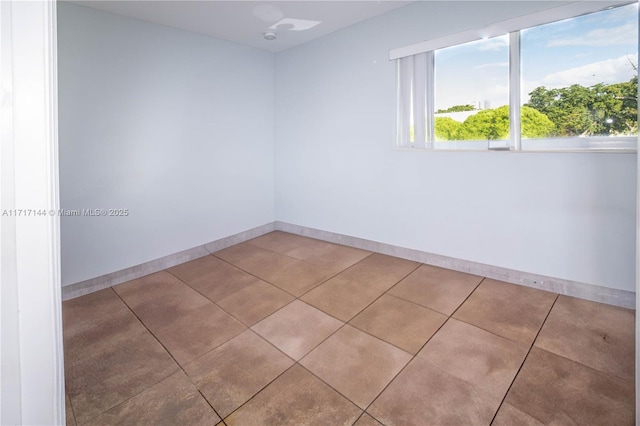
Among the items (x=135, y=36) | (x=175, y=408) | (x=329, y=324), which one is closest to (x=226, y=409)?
(x=175, y=408)

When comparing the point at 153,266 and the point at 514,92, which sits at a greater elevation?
the point at 514,92

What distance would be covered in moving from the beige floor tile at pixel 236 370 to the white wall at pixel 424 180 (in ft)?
6.66

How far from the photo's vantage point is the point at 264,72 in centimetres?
430

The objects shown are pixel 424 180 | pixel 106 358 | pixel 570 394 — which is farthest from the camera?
pixel 424 180

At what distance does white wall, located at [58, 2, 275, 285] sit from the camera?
2742 mm

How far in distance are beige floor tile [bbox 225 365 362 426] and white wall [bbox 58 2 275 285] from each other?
2240 millimetres

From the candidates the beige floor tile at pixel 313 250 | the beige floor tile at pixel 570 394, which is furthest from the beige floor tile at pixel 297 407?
the beige floor tile at pixel 313 250

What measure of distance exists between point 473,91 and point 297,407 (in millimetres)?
2918

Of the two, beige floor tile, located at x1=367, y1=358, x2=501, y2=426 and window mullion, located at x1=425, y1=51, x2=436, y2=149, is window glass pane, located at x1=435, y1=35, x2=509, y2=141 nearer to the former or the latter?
window mullion, located at x1=425, y1=51, x2=436, y2=149

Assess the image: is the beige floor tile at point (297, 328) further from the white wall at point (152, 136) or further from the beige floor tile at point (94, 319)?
the white wall at point (152, 136)

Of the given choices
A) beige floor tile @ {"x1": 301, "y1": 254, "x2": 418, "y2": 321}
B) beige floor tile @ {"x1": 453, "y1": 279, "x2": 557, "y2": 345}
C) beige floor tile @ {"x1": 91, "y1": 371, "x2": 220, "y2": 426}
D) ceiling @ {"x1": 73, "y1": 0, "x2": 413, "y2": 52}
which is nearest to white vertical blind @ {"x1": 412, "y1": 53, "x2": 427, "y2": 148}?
ceiling @ {"x1": 73, "y1": 0, "x2": 413, "y2": 52}

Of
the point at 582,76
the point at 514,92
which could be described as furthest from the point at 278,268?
the point at 582,76

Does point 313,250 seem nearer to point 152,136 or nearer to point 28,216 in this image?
point 152,136

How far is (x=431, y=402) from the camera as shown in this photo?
62.2 inches
